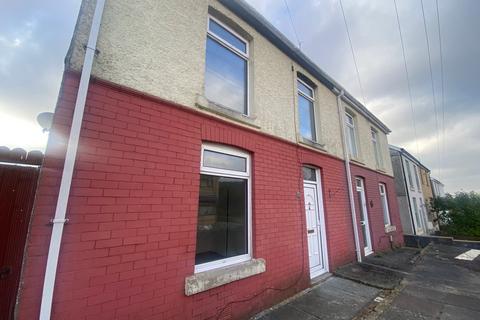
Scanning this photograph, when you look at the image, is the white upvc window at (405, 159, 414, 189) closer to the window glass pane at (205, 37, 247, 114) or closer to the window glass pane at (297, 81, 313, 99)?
the window glass pane at (297, 81, 313, 99)

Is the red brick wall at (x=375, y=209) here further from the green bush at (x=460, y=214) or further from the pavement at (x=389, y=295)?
the green bush at (x=460, y=214)

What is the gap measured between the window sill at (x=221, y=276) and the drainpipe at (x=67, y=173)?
1.39 meters

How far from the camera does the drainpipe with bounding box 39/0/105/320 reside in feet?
6.05


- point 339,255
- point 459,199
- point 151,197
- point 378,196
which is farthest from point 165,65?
point 459,199

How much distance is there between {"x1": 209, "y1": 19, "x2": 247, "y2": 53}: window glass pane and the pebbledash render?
3 cm

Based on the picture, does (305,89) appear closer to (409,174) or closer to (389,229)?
(389,229)

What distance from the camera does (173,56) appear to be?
3.20 meters

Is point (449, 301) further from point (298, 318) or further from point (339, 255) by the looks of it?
point (298, 318)

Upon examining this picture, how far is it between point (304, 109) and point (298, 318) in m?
5.10

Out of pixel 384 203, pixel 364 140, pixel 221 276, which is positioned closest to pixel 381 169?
pixel 384 203

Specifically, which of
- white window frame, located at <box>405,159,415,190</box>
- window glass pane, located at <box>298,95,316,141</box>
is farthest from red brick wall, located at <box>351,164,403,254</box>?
white window frame, located at <box>405,159,415,190</box>

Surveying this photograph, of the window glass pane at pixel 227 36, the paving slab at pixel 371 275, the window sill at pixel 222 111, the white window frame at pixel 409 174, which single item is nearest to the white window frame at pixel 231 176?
the window sill at pixel 222 111

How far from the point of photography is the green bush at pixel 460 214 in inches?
560

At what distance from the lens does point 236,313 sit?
3.22 meters
